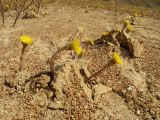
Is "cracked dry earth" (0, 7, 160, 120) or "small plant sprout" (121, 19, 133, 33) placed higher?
"small plant sprout" (121, 19, 133, 33)

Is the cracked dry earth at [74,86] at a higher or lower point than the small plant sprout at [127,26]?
lower

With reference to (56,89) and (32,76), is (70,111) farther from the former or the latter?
(32,76)

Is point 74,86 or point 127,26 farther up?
point 127,26

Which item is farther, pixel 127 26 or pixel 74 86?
pixel 127 26

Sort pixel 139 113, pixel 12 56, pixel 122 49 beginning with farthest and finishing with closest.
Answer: pixel 122 49
pixel 12 56
pixel 139 113

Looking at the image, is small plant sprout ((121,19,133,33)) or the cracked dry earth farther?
small plant sprout ((121,19,133,33))

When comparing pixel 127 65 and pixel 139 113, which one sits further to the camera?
pixel 127 65

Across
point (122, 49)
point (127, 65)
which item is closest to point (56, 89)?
point (127, 65)

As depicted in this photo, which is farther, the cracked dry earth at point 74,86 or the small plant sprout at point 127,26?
the small plant sprout at point 127,26
